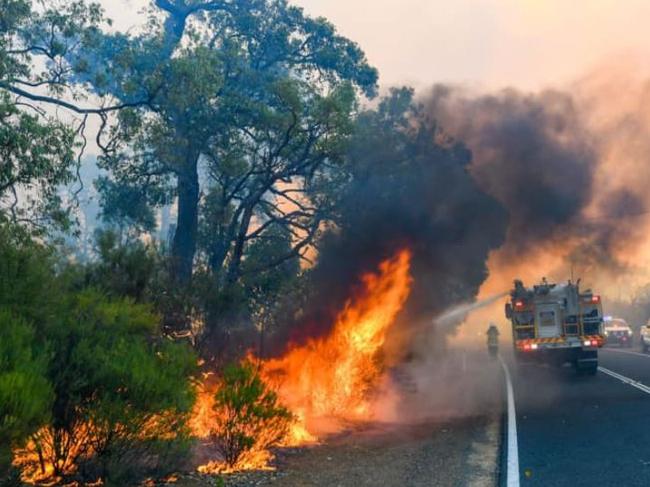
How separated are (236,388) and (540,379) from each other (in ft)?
46.8

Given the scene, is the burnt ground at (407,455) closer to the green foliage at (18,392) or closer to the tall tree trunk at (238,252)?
the green foliage at (18,392)

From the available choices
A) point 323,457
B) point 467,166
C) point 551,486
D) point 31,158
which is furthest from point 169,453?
point 467,166

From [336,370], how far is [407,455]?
4879 millimetres

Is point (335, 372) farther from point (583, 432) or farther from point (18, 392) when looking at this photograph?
point (18, 392)

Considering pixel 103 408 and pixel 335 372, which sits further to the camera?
pixel 335 372

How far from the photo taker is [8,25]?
13.1 meters

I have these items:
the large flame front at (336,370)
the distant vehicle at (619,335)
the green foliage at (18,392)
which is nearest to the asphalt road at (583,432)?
the large flame front at (336,370)

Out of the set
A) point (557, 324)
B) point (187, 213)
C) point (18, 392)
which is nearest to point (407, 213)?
point (557, 324)

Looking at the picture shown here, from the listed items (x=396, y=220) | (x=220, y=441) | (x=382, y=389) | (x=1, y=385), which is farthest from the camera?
(x=396, y=220)

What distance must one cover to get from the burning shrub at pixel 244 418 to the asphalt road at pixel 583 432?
3.50 metres

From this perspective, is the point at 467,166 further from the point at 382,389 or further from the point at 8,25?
the point at 8,25

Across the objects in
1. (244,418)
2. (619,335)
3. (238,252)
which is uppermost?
(238,252)

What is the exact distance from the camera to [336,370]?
14.9 metres

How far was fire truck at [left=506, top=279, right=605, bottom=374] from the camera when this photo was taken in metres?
22.2
